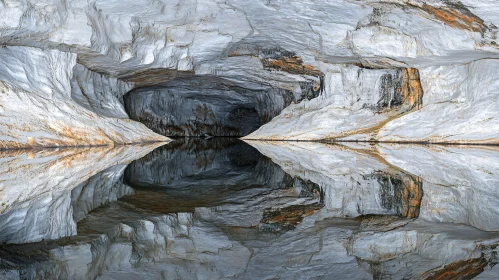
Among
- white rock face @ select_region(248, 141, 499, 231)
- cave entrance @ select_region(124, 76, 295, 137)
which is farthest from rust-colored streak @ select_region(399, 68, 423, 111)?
white rock face @ select_region(248, 141, 499, 231)

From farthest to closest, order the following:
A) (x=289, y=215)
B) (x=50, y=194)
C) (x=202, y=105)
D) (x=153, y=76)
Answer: (x=202, y=105), (x=153, y=76), (x=50, y=194), (x=289, y=215)

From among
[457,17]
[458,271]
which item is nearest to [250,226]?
[458,271]

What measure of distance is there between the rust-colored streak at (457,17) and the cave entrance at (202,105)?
8.54 meters

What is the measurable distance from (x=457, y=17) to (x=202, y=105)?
53.8 feet

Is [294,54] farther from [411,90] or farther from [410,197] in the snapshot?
[410,197]

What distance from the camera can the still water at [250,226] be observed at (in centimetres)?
210

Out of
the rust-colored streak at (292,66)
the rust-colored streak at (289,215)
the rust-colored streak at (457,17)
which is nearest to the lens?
the rust-colored streak at (289,215)

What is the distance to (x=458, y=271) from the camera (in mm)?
1964

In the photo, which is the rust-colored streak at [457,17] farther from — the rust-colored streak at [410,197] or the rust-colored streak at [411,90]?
the rust-colored streak at [410,197]

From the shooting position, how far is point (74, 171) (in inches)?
218

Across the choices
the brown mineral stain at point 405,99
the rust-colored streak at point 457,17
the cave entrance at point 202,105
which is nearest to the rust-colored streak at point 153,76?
the cave entrance at point 202,105

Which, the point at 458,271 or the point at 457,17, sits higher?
the point at 457,17

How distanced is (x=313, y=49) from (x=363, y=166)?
22.3 ft

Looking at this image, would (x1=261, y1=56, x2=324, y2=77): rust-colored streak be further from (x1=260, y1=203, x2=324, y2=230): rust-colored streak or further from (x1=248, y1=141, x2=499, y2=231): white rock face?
(x1=260, y1=203, x2=324, y2=230): rust-colored streak
